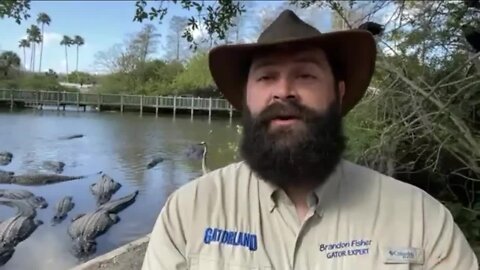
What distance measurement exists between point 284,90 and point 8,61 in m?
35.0

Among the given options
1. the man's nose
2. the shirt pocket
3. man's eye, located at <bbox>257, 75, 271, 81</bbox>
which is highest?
man's eye, located at <bbox>257, 75, 271, 81</bbox>

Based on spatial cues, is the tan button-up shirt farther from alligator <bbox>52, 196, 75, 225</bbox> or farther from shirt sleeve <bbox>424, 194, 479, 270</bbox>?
alligator <bbox>52, 196, 75, 225</bbox>

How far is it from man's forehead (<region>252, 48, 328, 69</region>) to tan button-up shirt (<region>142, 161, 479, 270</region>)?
0.29 metres

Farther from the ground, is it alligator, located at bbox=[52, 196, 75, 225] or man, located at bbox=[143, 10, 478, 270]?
man, located at bbox=[143, 10, 478, 270]

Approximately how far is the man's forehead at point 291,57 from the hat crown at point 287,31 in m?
0.04

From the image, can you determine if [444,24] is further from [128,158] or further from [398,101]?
[128,158]

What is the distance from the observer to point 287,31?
1.32 meters

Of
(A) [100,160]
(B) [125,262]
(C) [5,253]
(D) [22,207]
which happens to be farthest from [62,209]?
(A) [100,160]

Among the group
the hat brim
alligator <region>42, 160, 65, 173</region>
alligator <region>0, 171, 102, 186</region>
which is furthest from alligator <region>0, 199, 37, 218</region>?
the hat brim

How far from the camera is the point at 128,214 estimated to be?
12227 millimetres

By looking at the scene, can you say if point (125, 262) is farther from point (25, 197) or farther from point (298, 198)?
point (25, 197)

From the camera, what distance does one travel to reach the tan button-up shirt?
4.00ft

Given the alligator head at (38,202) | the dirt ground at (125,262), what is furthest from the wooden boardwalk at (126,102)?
the dirt ground at (125,262)

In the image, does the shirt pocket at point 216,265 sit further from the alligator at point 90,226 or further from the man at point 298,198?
the alligator at point 90,226
